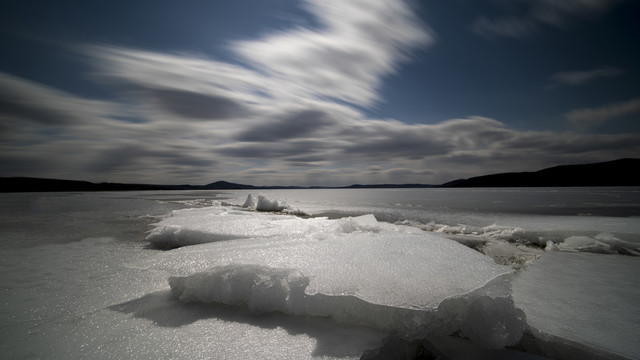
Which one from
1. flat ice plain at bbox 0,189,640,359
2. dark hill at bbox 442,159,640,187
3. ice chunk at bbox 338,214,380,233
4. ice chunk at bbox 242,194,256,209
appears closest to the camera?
flat ice plain at bbox 0,189,640,359

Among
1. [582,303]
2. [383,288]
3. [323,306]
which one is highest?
[383,288]

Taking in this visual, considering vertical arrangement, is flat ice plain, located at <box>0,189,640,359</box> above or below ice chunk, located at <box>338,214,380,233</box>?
below

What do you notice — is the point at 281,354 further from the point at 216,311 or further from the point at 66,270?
the point at 66,270

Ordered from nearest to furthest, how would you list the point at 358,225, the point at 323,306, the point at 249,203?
the point at 323,306 → the point at 358,225 → the point at 249,203

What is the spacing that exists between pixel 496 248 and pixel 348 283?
463 cm

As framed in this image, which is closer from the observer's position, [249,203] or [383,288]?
[383,288]

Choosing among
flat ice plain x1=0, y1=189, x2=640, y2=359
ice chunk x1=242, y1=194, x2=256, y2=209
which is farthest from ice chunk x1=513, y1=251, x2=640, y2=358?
ice chunk x1=242, y1=194, x2=256, y2=209

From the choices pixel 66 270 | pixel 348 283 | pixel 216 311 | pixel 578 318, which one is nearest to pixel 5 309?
pixel 66 270

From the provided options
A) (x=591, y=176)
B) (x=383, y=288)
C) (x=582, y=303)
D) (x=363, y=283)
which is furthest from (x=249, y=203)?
(x=591, y=176)

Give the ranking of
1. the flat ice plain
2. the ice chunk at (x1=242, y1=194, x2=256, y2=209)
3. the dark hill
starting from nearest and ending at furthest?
the flat ice plain, the ice chunk at (x1=242, y1=194, x2=256, y2=209), the dark hill

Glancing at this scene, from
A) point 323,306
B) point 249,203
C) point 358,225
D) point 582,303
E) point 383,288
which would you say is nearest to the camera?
point 383,288

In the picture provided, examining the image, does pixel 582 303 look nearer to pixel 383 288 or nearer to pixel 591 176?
pixel 383 288

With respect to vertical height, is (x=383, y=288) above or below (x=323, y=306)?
above

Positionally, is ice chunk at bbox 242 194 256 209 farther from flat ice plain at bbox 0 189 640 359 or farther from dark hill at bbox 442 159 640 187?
dark hill at bbox 442 159 640 187
